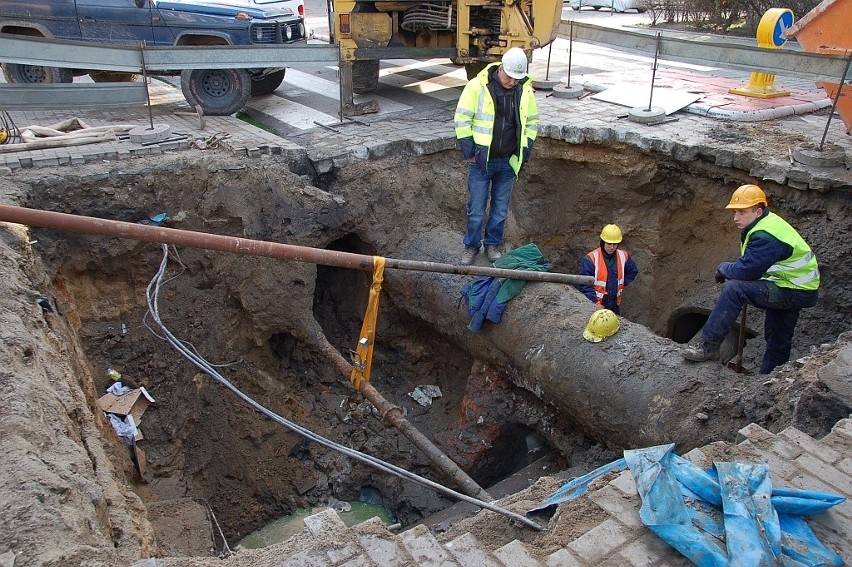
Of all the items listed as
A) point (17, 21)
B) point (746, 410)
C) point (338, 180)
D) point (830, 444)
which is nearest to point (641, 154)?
point (338, 180)

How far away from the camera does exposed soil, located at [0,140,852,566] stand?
5.87m

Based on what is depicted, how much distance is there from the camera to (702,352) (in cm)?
493

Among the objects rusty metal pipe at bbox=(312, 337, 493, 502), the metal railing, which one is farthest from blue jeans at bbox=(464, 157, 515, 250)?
the metal railing

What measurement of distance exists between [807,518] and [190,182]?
574 cm

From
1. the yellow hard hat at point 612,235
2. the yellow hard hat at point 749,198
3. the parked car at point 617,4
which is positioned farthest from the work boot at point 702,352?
the parked car at point 617,4

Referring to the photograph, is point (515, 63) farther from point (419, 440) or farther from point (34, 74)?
point (34, 74)

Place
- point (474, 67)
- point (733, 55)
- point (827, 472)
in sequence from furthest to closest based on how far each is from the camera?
1. point (474, 67)
2. point (733, 55)
3. point (827, 472)

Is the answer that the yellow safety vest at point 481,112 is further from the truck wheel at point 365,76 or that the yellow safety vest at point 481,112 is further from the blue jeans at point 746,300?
the truck wheel at point 365,76

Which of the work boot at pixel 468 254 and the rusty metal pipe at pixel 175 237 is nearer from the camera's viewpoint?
the rusty metal pipe at pixel 175 237

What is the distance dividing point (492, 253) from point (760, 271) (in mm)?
2447

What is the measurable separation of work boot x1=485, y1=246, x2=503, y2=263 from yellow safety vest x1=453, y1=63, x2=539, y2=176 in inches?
39.5

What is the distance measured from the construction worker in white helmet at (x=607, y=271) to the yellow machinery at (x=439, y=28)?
3.35 m

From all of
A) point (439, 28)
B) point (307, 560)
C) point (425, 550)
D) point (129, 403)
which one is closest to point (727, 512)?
point (425, 550)

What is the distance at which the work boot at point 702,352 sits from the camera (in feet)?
16.2
